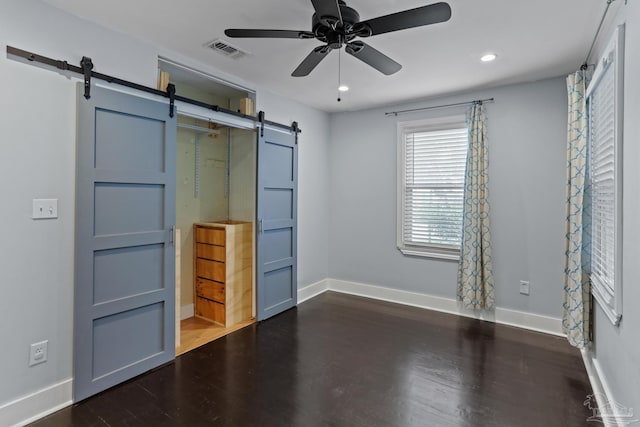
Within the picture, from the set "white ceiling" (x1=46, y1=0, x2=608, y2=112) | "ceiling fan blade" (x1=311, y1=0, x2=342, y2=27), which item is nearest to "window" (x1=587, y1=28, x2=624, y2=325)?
"white ceiling" (x1=46, y1=0, x2=608, y2=112)

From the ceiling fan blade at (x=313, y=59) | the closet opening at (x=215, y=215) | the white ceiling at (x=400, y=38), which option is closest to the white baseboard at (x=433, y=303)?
the closet opening at (x=215, y=215)

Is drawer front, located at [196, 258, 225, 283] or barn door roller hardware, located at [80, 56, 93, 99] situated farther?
drawer front, located at [196, 258, 225, 283]

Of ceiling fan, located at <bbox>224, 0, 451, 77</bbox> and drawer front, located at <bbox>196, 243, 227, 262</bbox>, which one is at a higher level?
ceiling fan, located at <bbox>224, 0, 451, 77</bbox>

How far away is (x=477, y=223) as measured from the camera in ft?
11.9

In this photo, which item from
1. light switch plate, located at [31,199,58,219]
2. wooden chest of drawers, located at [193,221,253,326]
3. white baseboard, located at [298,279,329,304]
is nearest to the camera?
light switch plate, located at [31,199,58,219]

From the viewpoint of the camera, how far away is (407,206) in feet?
Answer: 14.1

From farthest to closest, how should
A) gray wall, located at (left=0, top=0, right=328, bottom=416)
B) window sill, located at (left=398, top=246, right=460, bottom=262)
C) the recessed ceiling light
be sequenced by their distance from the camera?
window sill, located at (left=398, top=246, right=460, bottom=262) < the recessed ceiling light < gray wall, located at (left=0, top=0, right=328, bottom=416)

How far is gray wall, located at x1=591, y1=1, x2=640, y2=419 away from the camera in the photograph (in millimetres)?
1555

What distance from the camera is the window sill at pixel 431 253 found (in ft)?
12.9

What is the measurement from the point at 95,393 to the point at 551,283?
408cm

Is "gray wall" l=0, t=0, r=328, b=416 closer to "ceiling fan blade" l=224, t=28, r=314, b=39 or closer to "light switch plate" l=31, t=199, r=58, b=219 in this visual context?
"light switch plate" l=31, t=199, r=58, b=219

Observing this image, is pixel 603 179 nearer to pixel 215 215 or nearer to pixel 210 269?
pixel 210 269

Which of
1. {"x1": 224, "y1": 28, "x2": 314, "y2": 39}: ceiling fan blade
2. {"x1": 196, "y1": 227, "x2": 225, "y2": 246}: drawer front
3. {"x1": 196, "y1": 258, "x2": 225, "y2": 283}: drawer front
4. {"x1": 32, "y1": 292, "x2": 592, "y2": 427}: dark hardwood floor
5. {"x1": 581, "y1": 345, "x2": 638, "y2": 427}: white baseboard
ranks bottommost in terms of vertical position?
{"x1": 32, "y1": 292, "x2": 592, "y2": 427}: dark hardwood floor

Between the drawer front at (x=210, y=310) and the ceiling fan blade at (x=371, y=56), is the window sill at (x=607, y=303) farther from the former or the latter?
the drawer front at (x=210, y=310)
